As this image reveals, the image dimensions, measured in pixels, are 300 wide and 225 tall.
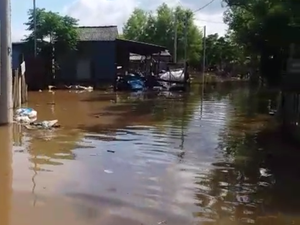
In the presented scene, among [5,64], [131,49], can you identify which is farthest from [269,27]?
[5,64]

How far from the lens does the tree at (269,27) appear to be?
19031 mm

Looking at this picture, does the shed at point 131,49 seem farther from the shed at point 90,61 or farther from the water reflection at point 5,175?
the water reflection at point 5,175

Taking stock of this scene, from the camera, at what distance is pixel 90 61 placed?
3522cm

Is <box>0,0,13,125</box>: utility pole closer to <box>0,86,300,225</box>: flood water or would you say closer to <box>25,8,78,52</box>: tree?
<box>0,86,300,225</box>: flood water

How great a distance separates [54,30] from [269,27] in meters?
→ 15.0

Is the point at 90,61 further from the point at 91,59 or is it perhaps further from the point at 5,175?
the point at 5,175

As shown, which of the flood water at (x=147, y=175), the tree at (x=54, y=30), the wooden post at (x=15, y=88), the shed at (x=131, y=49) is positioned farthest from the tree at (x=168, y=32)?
the flood water at (x=147, y=175)

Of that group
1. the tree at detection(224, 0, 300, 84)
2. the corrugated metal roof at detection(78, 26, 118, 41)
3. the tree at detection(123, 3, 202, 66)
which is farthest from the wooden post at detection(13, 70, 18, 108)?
the tree at detection(123, 3, 202, 66)

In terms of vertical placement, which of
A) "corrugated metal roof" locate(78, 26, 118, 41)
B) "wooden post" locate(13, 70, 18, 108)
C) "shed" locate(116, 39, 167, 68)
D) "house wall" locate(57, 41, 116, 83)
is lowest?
"wooden post" locate(13, 70, 18, 108)

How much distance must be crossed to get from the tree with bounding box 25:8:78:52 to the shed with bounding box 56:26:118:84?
1401mm

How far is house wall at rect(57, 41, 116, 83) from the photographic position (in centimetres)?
3488

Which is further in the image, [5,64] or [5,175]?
[5,64]

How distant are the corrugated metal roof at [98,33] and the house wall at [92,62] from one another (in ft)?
1.29

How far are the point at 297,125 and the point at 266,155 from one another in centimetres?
186
